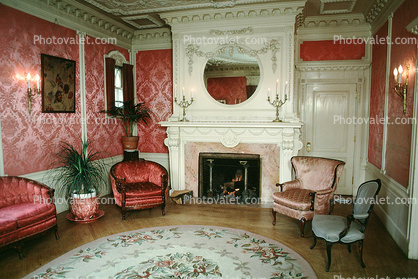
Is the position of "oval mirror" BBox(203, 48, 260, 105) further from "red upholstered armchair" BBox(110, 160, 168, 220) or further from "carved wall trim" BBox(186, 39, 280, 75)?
"red upholstered armchair" BBox(110, 160, 168, 220)

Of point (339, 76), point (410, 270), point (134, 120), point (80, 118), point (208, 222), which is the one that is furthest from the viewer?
point (134, 120)

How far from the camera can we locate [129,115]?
554cm

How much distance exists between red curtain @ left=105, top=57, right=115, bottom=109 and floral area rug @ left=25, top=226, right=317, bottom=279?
110 inches

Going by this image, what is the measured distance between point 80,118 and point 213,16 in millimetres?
2895

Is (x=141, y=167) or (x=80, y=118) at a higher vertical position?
(x=80, y=118)

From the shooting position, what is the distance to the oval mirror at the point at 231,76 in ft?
16.4

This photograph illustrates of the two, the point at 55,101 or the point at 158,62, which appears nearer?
the point at 55,101

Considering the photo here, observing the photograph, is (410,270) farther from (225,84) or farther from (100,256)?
(225,84)

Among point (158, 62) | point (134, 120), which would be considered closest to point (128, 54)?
point (158, 62)

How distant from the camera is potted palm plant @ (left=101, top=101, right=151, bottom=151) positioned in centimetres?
552

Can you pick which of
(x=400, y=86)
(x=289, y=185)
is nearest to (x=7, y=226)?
(x=289, y=185)

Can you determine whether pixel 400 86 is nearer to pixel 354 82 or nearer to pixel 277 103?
pixel 277 103

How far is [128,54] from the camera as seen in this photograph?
6.18 meters

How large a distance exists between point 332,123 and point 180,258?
392 cm
